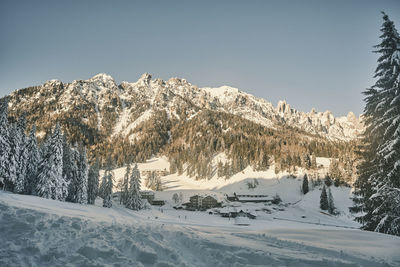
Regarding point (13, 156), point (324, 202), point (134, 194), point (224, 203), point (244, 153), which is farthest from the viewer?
point (244, 153)

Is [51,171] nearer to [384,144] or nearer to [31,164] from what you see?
[31,164]

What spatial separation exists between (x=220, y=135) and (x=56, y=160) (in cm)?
16144

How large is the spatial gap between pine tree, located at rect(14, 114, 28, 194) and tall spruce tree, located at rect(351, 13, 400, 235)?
47535 mm

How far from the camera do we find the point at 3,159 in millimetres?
35625

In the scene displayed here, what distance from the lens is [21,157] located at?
41719 mm

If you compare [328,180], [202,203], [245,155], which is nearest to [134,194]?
[202,203]

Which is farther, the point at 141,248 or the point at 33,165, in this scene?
the point at 33,165

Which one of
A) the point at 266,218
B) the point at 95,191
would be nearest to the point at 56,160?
the point at 95,191

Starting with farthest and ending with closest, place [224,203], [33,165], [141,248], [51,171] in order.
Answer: [224,203] → [33,165] → [51,171] → [141,248]

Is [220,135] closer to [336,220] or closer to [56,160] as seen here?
[336,220]

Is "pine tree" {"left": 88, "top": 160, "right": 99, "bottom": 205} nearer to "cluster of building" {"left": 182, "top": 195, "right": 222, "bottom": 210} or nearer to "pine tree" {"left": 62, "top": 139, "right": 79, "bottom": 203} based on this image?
"pine tree" {"left": 62, "top": 139, "right": 79, "bottom": 203}

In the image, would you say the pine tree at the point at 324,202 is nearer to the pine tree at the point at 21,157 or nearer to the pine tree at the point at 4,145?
the pine tree at the point at 21,157

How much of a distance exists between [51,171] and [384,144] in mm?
44144

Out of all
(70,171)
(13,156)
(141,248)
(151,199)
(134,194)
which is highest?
(13,156)
